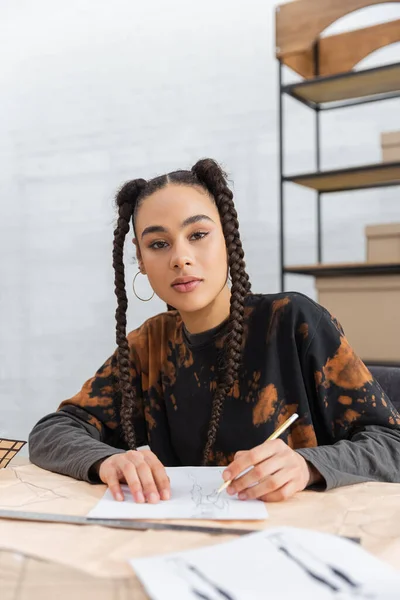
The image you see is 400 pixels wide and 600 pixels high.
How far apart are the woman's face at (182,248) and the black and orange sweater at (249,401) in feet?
0.37

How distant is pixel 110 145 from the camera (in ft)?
9.14

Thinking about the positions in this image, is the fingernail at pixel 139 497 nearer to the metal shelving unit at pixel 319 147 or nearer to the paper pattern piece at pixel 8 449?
the paper pattern piece at pixel 8 449

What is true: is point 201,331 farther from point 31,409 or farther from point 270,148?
point 31,409

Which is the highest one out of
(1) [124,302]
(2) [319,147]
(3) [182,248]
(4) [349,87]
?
(4) [349,87]

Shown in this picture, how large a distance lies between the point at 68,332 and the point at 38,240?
465mm

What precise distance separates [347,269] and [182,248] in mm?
1031

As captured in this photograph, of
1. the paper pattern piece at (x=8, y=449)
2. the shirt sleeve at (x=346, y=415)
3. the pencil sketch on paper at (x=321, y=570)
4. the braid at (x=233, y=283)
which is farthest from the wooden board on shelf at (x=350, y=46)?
the pencil sketch on paper at (x=321, y=570)

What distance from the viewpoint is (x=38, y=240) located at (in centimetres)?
292

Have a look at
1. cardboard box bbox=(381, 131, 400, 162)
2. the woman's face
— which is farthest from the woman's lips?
cardboard box bbox=(381, 131, 400, 162)

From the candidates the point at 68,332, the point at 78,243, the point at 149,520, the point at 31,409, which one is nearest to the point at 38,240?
the point at 78,243

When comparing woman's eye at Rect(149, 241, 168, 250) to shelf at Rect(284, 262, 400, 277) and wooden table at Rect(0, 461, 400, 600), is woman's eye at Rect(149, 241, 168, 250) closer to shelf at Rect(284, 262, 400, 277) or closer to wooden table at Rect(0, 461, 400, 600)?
wooden table at Rect(0, 461, 400, 600)

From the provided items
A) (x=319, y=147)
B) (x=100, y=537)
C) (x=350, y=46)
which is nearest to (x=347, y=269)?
(x=319, y=147)

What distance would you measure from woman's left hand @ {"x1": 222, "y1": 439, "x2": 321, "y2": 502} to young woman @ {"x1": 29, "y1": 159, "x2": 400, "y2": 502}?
151mm

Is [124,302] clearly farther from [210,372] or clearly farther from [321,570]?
[321,570]
